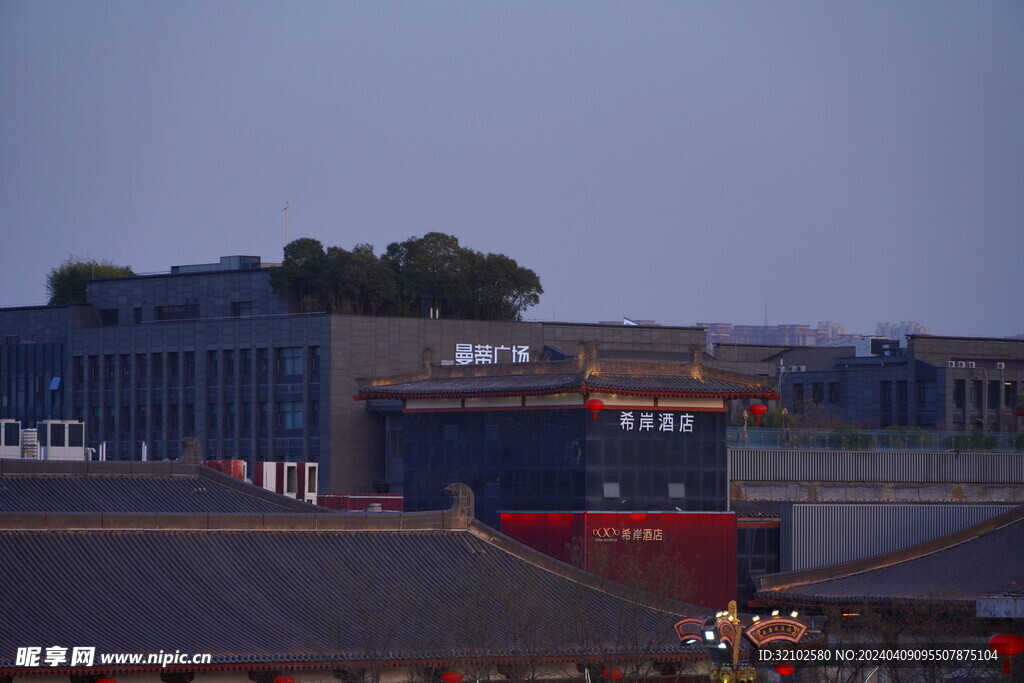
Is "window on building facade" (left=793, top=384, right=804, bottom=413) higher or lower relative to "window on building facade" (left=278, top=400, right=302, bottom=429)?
higher

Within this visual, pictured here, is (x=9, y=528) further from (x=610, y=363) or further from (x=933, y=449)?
(x=933, y=449)

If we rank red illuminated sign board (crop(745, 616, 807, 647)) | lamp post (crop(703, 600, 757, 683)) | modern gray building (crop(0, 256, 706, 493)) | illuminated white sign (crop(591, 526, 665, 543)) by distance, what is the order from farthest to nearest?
modern gray building (crop(0, 256, 706, 493))
illuminated white sign (crop(591, 526, 665, 543))
red illuminated sign board (crop(745, 616, 807, 647))
lamp post (crop(703, 600, 757, 683))

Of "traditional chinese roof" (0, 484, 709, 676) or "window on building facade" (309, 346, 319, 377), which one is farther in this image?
"window on building facade" (309, 346, 319, 377)

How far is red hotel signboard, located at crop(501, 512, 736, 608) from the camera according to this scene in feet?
161

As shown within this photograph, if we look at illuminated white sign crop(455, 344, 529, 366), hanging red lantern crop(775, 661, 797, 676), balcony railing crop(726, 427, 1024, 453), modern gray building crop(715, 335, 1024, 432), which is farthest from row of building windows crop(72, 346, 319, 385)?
hanging red lantern crop(775, 661, 797, 676)

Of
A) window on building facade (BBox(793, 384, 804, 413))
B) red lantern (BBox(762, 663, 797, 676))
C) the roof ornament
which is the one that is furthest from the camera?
window on building facade (BBox(793, 384, 804, 413))

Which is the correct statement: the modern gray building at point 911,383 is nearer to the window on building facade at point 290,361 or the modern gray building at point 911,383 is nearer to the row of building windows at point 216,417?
the window on building facade at point 290,361

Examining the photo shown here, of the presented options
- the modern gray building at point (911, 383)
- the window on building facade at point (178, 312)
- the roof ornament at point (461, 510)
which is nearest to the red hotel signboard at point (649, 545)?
the roof ornament at point (461, 510)

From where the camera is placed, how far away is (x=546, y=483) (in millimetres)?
50625

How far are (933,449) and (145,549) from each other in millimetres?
34519

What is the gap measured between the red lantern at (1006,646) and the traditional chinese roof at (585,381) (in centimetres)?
1282

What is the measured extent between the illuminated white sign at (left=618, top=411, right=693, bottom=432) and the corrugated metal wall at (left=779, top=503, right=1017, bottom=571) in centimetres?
679

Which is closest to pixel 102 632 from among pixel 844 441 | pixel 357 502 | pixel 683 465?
pixel 683 465

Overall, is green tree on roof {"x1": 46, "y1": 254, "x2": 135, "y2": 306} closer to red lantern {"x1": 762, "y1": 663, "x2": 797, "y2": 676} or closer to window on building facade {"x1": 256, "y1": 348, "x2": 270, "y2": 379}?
window on building facade {"x1": 256, "y1": 348, "x2": 270, "y2": 379}
